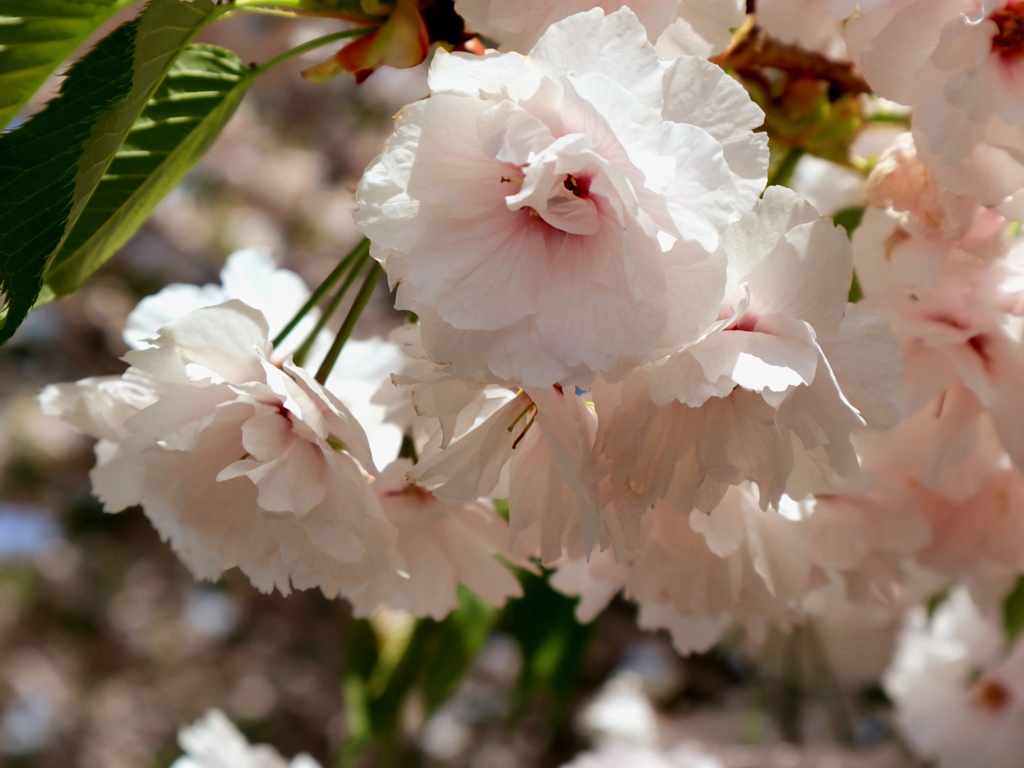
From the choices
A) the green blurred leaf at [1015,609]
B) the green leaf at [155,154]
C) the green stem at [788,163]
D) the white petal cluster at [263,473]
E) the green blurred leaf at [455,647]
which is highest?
the green leaf at [155,154]

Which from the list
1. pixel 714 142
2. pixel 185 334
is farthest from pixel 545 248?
pixel 185 334

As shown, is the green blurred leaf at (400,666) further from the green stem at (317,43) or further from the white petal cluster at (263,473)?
the green stem at (317,43)

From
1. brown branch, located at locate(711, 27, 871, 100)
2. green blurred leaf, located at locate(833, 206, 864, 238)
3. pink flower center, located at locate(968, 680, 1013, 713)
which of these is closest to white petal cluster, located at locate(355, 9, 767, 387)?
brown branch, located at locate(711, 27, 871, 100)

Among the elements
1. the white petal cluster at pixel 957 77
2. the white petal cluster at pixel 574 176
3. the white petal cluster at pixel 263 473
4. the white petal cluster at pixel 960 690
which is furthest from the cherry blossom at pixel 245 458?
the white petal cluster at pixel 960 690

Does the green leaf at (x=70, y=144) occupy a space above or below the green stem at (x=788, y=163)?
above

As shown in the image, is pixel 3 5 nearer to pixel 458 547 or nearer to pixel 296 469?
pixel 296 469

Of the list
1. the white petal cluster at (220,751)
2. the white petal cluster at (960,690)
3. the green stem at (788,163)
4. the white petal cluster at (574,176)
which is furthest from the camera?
the white petal cluster at (960,690)

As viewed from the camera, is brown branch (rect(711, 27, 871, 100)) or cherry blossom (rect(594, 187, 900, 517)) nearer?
cherry blossom (rect(594, 187, 900, 517))

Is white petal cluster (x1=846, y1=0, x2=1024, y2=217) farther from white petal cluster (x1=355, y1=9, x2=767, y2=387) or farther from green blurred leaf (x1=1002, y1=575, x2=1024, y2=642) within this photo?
green blurred leaf (x1=1002, y1=575, x2=1024, y2=642)
